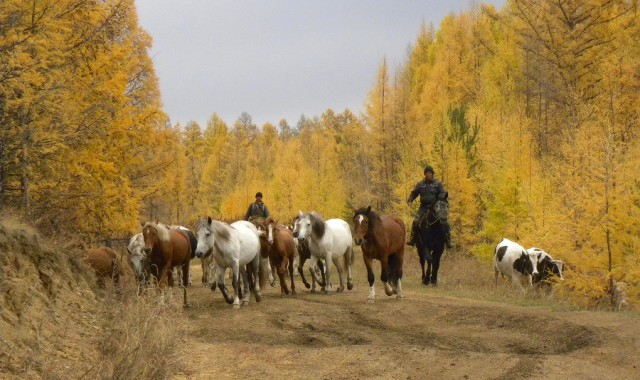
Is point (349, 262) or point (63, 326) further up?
point (349, 262)

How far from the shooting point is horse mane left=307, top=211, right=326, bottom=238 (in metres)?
13.8

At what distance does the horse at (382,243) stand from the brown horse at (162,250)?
148 inches

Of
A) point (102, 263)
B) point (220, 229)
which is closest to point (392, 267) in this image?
point (220, 229)

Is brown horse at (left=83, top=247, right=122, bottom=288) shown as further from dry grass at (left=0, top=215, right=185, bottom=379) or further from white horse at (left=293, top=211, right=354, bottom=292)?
white horse at (left=293, top=211, right=354, bottom=292)

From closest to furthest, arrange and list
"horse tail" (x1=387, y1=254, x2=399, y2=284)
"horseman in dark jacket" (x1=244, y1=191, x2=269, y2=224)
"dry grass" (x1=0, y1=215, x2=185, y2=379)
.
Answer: "dry grass" (x1=0, y1=215, x2=185, y2=379) < "horse tail" (x1=387, y1=254, x2=399, y2=284) < "horseman in dark jacket" (x1=244, y1=191, x2=269, y2=224)

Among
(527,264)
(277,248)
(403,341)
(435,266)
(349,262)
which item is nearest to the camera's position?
(403,341)

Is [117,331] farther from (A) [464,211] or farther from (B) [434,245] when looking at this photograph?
(A) [464,211]

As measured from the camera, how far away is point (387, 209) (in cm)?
3491

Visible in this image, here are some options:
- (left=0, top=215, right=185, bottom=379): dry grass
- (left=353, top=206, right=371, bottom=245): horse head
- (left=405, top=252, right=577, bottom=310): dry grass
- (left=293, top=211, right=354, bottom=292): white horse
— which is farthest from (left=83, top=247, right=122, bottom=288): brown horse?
(left=405, top=252, right=577, bottom=310): dry grass

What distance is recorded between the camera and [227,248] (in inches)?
489

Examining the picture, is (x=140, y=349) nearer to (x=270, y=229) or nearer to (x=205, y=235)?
(x=205, y=235)

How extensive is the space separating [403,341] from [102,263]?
7.18 m

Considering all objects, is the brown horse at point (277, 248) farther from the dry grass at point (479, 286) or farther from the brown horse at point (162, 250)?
the dry grass at point (479, 286)

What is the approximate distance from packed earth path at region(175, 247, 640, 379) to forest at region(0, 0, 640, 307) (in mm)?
4285
